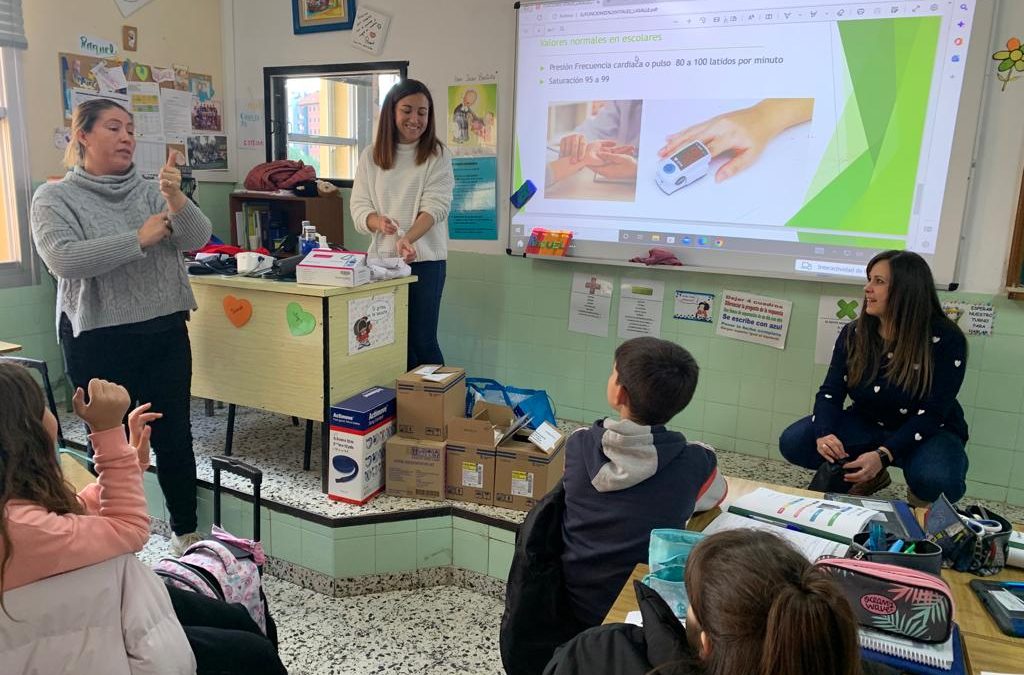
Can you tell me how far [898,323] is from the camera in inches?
97.2

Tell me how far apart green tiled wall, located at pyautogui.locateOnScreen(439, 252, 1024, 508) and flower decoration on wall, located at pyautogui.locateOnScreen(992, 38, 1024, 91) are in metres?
0.82

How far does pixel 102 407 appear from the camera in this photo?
1.33 meters

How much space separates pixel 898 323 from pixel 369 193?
2.13 m

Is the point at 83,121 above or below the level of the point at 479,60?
below

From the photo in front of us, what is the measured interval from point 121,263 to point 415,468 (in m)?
1.17

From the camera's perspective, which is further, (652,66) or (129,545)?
(652,66)

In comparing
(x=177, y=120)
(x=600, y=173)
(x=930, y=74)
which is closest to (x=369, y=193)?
(x=600, y=173)

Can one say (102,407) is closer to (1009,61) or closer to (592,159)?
(592,159)

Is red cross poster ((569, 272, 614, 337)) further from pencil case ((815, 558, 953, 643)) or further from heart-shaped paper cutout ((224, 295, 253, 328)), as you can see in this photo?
pencil case ((815, 558, 953, 643))

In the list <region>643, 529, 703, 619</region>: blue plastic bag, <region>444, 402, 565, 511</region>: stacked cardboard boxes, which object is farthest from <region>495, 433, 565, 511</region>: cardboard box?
<region>643, 529, 703, 619</region>: blue plastic bag

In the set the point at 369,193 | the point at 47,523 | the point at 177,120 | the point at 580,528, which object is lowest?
the point at 580,528

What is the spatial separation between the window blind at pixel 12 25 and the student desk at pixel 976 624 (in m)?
3.65

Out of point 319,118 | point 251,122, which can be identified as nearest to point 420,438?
point 319,118

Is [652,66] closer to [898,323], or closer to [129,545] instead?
[898,323]
